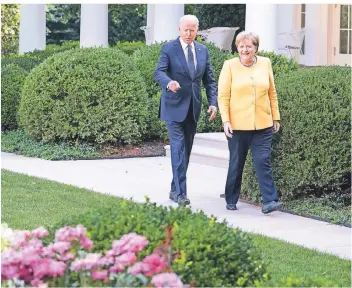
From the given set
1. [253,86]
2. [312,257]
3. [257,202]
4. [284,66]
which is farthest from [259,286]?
[284,66]

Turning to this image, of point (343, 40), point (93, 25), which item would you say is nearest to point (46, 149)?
point (93, 25)

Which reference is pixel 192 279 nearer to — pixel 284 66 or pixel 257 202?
pixel 257 202

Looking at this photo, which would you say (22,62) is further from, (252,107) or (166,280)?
(166,280)

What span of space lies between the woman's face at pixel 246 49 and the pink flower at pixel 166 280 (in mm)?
4989

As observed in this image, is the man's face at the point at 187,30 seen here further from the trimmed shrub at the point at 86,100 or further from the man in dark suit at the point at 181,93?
the trimmed shrub at the point at 86,100

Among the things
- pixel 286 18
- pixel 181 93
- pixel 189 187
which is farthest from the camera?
pixel 286 18

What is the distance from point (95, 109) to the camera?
1372cm

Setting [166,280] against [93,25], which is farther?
[93,25]

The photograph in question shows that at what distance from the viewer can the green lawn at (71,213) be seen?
6.50 m

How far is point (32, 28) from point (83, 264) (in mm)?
18360

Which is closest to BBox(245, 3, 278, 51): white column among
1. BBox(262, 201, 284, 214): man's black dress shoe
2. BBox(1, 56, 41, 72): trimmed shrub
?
BBox(1, 56, 41, 72): trimmed shrub

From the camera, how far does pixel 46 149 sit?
1347cm

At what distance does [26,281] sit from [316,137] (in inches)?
212

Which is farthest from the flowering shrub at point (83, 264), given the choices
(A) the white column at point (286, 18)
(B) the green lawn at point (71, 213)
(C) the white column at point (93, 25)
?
(A) the white column at point (286, 18)
